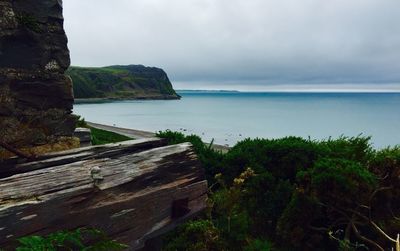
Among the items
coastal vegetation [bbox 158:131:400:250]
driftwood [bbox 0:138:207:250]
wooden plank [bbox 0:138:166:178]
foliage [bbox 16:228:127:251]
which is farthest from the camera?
coastal vegetation [bbox 158:131:400:250]

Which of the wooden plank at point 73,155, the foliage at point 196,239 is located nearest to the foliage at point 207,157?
the foliage at point 196,239

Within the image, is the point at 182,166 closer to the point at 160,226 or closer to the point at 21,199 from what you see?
the point at 160,226

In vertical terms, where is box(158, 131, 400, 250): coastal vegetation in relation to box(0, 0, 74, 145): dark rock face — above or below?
below

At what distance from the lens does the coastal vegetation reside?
7.21 meters

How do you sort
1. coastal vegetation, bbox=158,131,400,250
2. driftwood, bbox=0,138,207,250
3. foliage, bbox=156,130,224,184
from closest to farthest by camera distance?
driftwood, bbox=0,138,207,250 → coastal vegetation, bbox=158,131,400,250 → foliage, bbox=156,130,224,184

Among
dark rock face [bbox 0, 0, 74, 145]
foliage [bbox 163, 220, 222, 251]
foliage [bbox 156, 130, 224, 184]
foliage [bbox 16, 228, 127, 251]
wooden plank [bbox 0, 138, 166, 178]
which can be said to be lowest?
foliage [bbox 163, 220, 222, 251]

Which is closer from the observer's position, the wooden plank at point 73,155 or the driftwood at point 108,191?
the driftwood at point 108,191

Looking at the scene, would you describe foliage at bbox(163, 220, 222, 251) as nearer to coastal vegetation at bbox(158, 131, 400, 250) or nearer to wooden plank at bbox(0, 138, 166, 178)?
coastal vegetation at bbox(158, 131, 400, 250)

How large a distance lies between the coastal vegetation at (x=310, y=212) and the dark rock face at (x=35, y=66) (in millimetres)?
3190

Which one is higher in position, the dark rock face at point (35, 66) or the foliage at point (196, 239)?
the dark rock face at point (35, 66)

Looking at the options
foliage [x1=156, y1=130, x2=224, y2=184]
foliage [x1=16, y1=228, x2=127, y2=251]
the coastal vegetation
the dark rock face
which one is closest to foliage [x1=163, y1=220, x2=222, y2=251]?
the coastal vegetation

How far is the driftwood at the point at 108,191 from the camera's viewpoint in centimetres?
318

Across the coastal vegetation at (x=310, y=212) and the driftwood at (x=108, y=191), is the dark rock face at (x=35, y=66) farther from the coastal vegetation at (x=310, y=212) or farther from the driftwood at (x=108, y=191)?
the coastal vegetation at (x=310, y=212)

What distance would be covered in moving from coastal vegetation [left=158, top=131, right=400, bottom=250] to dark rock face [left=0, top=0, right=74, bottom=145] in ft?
10.5
